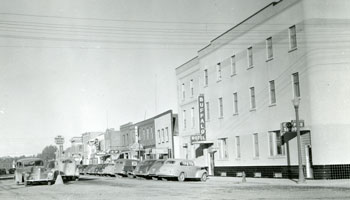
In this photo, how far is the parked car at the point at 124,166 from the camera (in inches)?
1700

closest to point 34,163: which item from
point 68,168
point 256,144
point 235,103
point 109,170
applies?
point 68,168

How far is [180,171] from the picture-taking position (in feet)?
108

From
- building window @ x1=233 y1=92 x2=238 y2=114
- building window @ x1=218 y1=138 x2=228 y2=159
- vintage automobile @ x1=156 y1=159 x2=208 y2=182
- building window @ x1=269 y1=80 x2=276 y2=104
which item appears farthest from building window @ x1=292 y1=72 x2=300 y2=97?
building window @ x1=218 y1=138 x2=228 y2=159

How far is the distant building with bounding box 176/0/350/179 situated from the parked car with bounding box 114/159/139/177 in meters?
5.93

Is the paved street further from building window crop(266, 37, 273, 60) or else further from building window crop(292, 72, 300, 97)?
building window crop(266, 37, 273, 60)

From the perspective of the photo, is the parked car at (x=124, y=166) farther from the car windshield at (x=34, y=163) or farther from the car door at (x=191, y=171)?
the car door at (x=191, y=171)

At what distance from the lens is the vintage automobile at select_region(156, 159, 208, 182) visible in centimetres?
3278

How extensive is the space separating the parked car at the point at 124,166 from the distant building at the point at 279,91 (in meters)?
5.93

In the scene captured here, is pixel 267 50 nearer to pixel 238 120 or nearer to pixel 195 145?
pixel 238 120

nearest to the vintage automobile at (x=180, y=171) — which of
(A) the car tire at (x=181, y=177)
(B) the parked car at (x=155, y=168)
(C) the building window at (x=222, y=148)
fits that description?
(A) the car tire at (x=181, y=177)

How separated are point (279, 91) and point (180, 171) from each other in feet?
27.6

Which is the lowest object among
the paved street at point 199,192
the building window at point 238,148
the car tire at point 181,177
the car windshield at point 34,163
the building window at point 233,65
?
the paved street at point 199,192

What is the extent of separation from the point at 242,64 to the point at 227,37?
3.32 m

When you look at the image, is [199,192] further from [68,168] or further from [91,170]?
[91,170]
